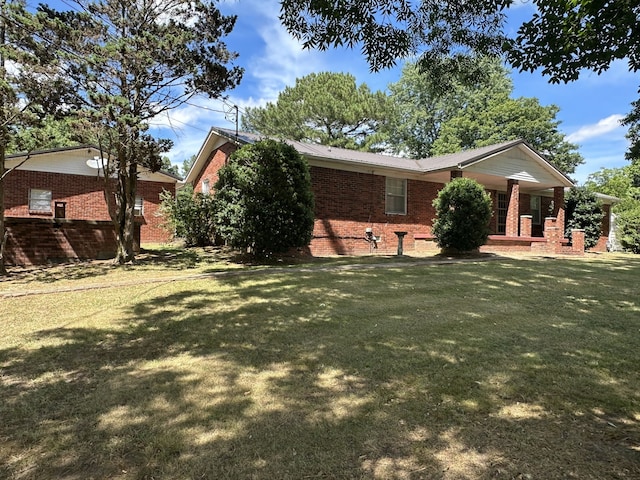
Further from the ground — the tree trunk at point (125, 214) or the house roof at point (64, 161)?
the house roof at point (64, 161)

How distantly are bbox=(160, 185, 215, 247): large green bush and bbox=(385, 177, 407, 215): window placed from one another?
267 inches

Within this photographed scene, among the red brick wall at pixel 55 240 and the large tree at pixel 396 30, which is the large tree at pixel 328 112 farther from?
the large tree at pixel 396 30

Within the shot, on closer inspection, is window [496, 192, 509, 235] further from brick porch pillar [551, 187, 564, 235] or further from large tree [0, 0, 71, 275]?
large tree [0, 0, 71, 275]

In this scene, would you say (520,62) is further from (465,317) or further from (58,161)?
(58,161)

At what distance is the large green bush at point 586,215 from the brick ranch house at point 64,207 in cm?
1905

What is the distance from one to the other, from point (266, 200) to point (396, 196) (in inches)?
289

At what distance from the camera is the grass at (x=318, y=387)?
2.31m

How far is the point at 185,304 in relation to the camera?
598cm

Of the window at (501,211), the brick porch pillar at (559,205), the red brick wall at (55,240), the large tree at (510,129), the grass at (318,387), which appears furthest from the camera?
the large tree at (510,129)

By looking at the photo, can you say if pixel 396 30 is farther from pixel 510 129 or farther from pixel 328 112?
pixel 510 129

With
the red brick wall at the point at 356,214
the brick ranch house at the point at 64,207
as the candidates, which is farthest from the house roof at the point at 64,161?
the red brick wall at the point at 356,214

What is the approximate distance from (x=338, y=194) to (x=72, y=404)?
1182 cm

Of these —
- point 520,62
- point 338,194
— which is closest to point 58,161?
point 338,194

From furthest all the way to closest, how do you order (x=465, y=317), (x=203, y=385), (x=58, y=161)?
(x=58, y=161) → (x=465, y=317) → (x=203, y=385)
